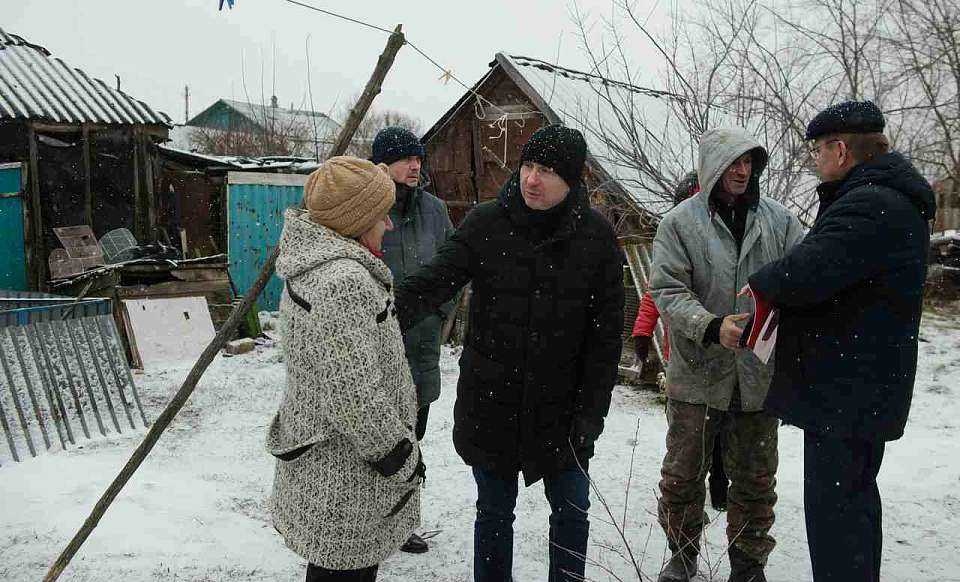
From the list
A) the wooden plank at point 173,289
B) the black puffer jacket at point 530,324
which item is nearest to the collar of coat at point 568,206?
the black puffer jacket at point 530,324

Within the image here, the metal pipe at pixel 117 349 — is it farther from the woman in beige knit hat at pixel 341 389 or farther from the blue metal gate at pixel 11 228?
the blue metal gate at pixel 11 228

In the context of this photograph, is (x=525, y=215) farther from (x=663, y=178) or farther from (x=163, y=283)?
(x=163, y=283)

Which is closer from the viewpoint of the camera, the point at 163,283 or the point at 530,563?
the point at 530,563

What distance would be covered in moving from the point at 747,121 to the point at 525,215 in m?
4.76

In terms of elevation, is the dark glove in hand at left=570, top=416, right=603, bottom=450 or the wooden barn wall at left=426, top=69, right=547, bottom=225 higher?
the wooden barn wall at left=426, top=69, right=547, bottom=225

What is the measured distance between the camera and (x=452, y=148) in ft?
36.3

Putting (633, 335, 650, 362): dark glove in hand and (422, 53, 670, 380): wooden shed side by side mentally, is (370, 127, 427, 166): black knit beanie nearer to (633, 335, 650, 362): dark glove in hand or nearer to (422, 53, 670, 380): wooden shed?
(633, 335, 650, 362): dark glove in hand

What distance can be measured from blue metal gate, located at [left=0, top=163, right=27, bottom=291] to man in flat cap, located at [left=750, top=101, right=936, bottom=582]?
9.45 meters

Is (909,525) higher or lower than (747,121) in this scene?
lower

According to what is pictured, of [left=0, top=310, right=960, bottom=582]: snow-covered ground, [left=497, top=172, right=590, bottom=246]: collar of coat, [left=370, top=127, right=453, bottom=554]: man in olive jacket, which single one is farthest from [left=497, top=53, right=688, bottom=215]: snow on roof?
[left=497, top=172, right=590, bottom=246]: collar of coat

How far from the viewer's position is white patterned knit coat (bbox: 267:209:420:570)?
1.87 meters

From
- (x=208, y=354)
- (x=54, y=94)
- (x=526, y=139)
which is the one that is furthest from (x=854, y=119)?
(x=54, y=94)

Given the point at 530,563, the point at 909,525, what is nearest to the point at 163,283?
the point at 530,563

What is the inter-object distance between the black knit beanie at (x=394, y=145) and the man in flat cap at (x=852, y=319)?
1.72m
